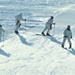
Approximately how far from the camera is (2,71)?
15.5 metres

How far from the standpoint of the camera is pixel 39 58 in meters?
18.3

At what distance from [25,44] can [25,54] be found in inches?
128

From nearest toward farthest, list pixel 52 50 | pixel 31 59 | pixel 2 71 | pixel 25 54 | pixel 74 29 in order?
pixel 2 71 → pixel 31 59 → pixel 25 54 → pixel 52 50 → pixel 74 29

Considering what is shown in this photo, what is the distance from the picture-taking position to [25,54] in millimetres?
19281

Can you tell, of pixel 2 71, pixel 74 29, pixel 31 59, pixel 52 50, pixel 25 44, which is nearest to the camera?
pixel 2 71

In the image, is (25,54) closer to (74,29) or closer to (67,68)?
(67,68)

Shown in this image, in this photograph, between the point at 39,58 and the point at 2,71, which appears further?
the point at 39,58

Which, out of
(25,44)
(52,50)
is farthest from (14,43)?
(52,50)

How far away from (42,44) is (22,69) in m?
6.82

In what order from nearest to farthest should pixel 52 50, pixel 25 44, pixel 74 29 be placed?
pixel 52 50 < pixel 25 44 < pixel 74 29

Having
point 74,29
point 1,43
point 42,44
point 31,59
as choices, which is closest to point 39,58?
point 31,59

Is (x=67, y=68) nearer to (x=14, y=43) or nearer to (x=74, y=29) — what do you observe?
(x=14, y=43)

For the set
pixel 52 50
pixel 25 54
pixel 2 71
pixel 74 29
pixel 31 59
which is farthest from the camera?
pixel 74 29

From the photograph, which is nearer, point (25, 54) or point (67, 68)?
point (67, 68)
